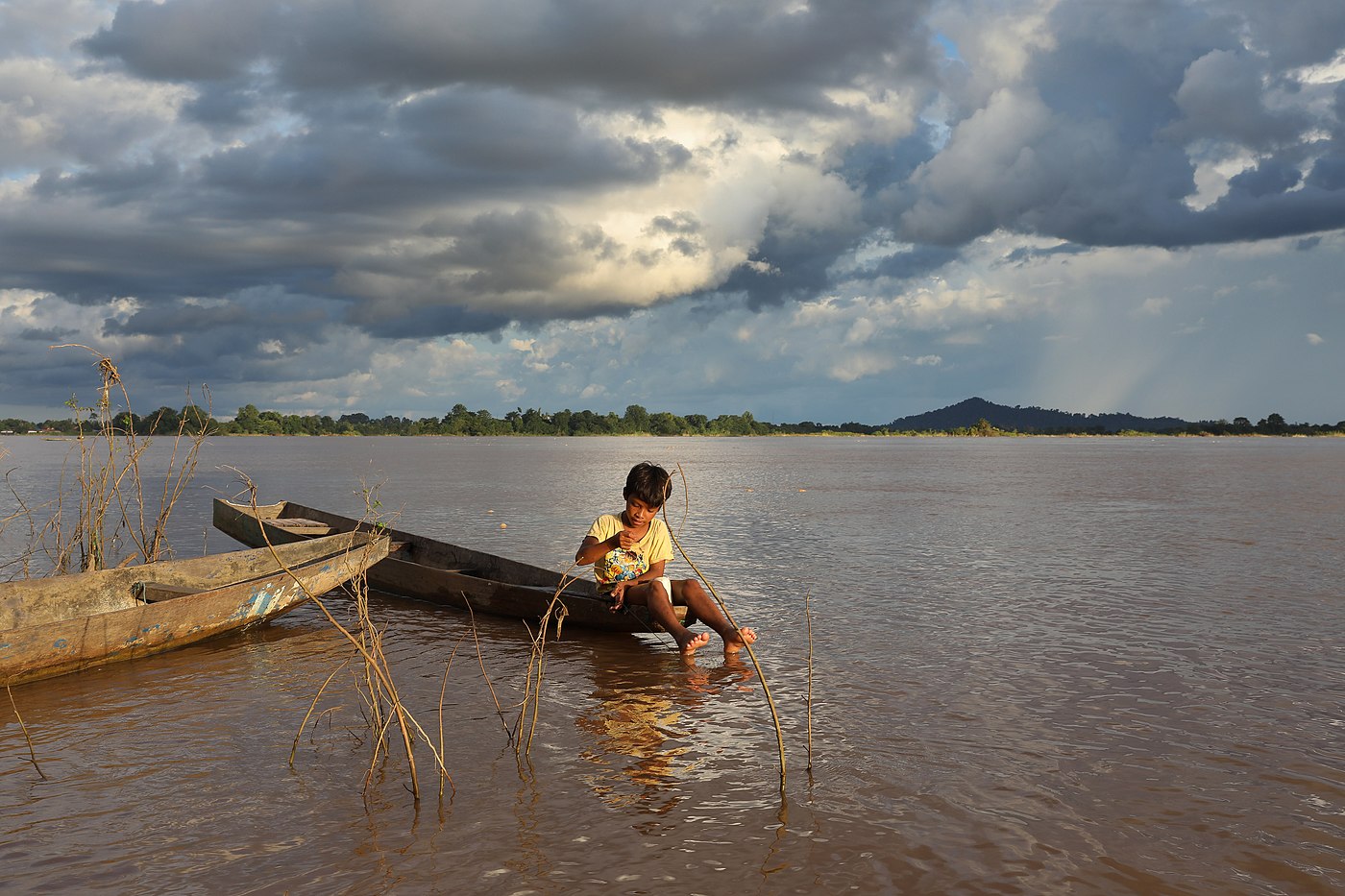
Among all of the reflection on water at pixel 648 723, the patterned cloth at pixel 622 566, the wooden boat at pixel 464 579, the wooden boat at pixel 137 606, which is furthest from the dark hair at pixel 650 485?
the wooden boat at pixel 137 606

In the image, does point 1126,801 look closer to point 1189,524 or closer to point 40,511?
point 1189,524

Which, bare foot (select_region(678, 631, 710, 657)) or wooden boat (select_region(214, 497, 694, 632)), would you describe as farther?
wooden boat (select_region(214, 497, 694, 632))

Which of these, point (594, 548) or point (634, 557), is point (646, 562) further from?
point (594, 548)

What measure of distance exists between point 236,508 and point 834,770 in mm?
11541

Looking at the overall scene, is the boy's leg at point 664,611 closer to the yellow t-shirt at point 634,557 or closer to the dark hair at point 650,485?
the yellow t-shirt at point 634,557

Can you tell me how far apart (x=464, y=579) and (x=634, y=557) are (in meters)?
2.88

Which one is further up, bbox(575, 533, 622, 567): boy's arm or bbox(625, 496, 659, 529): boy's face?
bbox(625, 496, 659, 529): boy's face

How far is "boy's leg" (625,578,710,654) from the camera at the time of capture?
875 cm

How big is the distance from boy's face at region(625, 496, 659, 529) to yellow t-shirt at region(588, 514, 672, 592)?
0.47 feet

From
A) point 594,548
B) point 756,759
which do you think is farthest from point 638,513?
point 756,759

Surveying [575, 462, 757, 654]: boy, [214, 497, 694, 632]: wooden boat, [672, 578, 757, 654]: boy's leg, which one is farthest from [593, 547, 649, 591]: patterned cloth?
[672, 578, 757, 654]: boy's leg

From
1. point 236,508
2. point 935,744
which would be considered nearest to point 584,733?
point 935,744

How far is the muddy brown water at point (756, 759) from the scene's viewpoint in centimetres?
473

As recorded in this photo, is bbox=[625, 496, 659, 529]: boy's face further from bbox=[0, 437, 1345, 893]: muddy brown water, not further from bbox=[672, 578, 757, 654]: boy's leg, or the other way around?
bbox=[0, 437, 1345, 893]: muddy brown water
